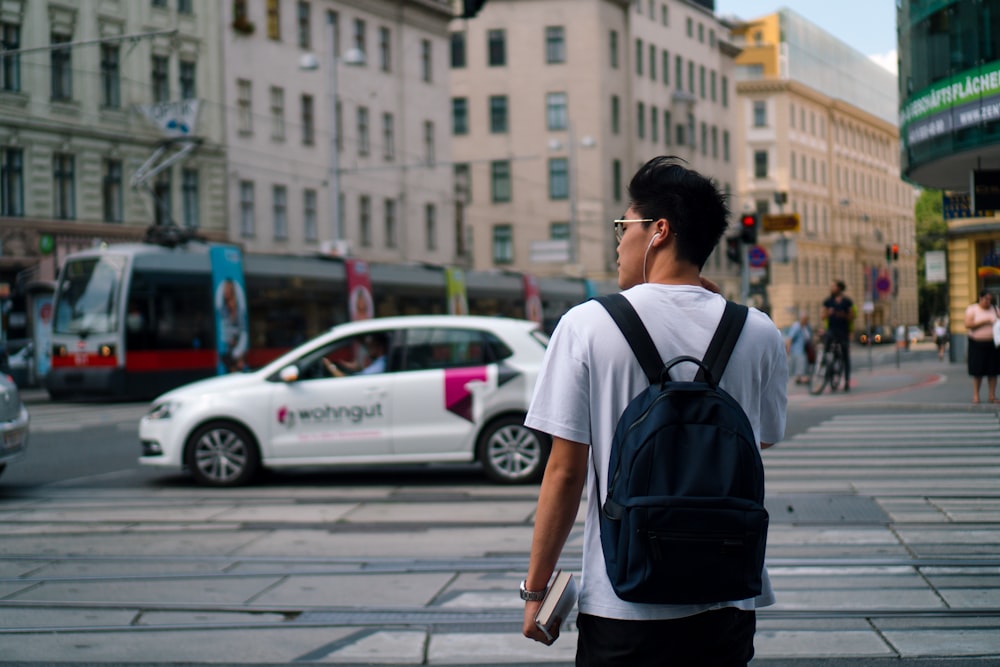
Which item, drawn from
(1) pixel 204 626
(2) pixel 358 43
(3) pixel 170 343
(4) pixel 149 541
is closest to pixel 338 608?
(1) pixel 204 626

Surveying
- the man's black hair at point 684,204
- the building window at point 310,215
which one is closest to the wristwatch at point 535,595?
the man's black hair at point 684,204

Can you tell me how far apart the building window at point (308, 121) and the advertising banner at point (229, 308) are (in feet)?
69.7

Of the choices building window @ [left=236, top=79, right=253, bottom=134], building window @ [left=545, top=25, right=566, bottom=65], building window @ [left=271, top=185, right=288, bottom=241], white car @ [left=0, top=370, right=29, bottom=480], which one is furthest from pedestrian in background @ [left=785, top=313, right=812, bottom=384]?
building window @ [left=545, top=25, right=566, bottom=65]

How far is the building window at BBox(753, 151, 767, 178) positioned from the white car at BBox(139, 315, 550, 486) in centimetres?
8944

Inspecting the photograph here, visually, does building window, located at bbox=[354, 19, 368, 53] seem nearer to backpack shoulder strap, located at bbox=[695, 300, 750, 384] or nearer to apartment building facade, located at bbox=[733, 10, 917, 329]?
apartment building facade, located at bbox=[733, 10, 917, 329]

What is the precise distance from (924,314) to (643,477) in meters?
112

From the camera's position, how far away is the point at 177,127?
140 feet

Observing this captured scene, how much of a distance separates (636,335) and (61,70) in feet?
131

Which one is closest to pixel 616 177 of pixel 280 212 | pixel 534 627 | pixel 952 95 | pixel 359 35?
pixel 359 35

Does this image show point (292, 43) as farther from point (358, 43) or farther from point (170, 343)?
point (170, 343)

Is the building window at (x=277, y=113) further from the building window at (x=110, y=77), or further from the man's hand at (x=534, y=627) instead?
the man's hand at (x=534, y=627)

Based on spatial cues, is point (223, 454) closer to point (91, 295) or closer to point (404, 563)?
point (404, 563)

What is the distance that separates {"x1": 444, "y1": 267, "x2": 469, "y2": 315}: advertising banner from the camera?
39719 mm

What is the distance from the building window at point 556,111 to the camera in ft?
245
